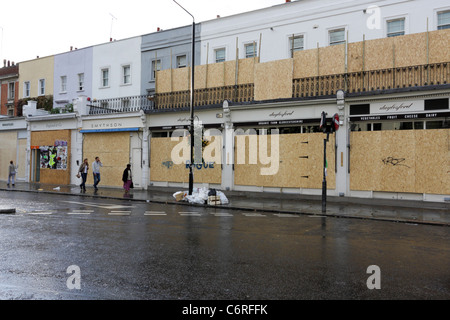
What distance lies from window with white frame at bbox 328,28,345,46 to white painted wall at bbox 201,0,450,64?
218 millimetres

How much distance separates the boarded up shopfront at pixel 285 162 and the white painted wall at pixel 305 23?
5.47m

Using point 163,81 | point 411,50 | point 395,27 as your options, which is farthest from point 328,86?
point 163,81

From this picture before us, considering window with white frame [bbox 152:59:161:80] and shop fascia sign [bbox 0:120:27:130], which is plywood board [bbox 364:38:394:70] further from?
shop fascia sign [bbox 0:120:27:130]

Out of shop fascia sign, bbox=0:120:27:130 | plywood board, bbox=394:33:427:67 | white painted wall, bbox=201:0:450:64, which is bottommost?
shop fascia sign, bbox=0:120:27:130

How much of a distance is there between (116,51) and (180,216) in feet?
64.7

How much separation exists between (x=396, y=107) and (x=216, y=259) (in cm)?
1355

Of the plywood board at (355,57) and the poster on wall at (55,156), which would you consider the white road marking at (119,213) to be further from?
the poster on wall at (55,156)

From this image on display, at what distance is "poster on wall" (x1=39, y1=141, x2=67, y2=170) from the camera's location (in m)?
27.7

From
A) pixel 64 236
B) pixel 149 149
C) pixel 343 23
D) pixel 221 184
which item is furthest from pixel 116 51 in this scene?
pixel 64 236

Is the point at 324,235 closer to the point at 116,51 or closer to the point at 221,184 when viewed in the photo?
the point at 221,184

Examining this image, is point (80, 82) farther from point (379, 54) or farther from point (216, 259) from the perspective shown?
point (216, 259)

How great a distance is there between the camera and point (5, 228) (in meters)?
8.93

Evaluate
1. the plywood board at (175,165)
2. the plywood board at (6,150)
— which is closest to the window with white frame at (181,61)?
the plywood board at (175,165)

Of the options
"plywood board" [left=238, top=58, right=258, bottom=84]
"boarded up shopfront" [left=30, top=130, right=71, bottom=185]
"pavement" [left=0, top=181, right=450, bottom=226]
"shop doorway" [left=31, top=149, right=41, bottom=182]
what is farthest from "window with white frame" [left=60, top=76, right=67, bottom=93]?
"plywood board" [left=238, top=58, right=258, bottom=84]
